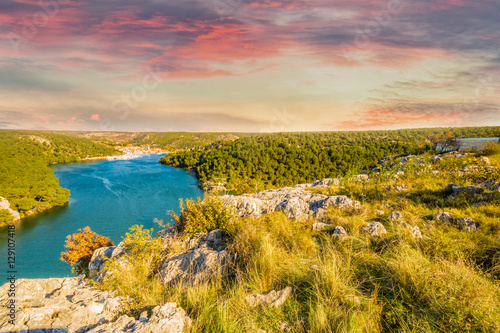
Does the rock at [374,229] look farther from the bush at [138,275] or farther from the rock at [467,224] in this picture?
the bush at [138,275]

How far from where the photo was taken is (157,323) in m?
2.76

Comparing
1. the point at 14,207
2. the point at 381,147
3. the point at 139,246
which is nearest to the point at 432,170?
the point at 139,246

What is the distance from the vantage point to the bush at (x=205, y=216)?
6.65 m

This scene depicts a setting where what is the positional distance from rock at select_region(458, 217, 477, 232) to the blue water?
33.0 m

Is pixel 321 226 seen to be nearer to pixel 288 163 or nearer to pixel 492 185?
pixel 492 185

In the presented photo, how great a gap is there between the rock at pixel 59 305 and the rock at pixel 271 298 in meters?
Answer: 2.17

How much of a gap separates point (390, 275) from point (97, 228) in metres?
46.2

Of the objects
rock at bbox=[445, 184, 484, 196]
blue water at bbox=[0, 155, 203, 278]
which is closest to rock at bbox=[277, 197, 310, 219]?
rock at bbox=[445, 184, 484, 196]

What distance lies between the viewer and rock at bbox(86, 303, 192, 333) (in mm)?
2691

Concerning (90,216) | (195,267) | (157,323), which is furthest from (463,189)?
(90,216)

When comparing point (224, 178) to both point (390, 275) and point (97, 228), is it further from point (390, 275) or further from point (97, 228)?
point (390, 275)

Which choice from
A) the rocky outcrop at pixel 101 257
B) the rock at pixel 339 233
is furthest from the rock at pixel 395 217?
the rocky outcrop at pixel 101 257

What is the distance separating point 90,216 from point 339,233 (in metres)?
52.2

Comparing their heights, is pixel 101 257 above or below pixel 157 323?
below
